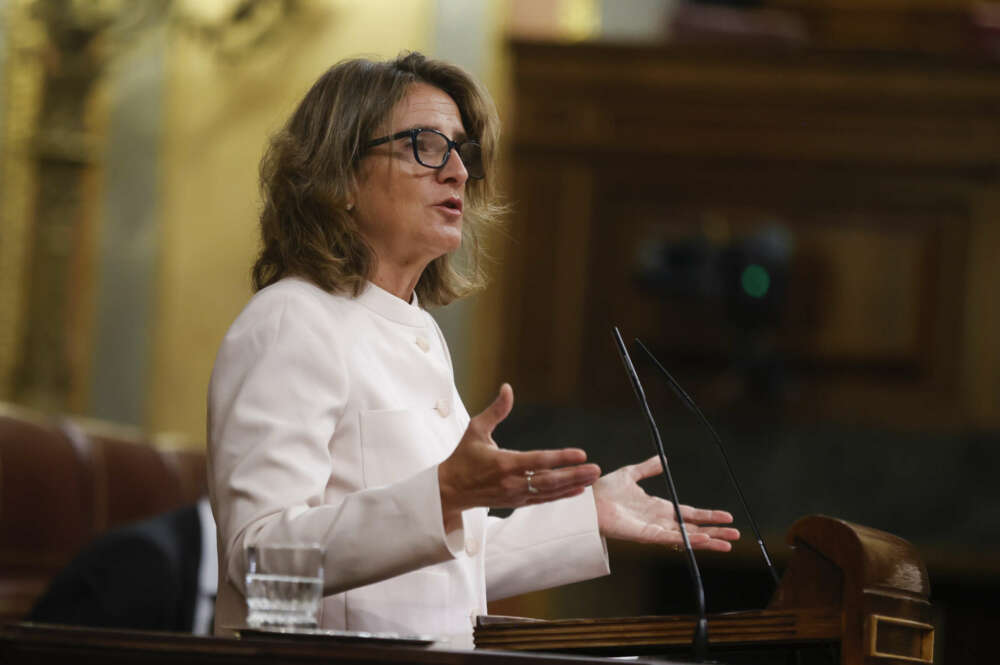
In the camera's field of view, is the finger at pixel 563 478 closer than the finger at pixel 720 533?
Yes

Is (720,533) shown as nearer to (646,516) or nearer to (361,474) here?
(646,516)

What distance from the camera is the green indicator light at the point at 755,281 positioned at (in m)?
5.21

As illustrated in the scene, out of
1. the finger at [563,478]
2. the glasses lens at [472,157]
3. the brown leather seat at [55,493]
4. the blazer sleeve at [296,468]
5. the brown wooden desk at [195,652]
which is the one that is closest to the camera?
the brown wooden desk at [195,652]

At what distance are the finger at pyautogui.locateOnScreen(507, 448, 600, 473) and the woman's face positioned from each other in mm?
551

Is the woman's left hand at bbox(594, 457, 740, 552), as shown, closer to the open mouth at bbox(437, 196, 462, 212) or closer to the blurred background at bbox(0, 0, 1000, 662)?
the open mouth at bbox(437, 196, 462, 212)

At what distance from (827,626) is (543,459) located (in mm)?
338

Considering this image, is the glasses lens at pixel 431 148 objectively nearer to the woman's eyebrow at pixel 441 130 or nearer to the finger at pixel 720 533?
the woman's eyebrow at pixel 441 130

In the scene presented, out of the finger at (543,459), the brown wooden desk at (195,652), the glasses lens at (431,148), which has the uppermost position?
the glasses lens at (431,148)

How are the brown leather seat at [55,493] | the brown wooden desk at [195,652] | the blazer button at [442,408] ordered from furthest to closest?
the brown leather seat at [55,493]
the blazer button at [442,408]
the brown wooden desk at [195,652]

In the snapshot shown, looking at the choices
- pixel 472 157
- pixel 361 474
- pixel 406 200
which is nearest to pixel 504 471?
pixel 361 474

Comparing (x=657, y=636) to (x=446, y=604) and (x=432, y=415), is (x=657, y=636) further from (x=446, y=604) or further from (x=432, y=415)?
(x=432, y=415)

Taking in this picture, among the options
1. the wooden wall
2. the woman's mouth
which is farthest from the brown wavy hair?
the wooden wall

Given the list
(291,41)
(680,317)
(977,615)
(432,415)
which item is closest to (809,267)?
(680,317)

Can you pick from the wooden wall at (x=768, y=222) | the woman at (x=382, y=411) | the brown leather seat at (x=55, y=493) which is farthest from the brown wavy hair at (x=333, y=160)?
the wooden wall at (x=768, y=222)
